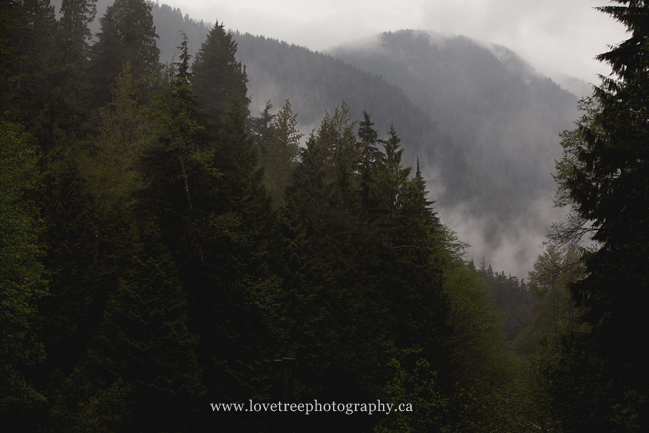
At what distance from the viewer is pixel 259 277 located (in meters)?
20.1

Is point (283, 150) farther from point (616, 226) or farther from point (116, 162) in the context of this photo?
point (616, 226)

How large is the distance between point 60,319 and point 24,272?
18.0 ft

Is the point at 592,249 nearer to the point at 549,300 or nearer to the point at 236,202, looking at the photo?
the point at 236,202

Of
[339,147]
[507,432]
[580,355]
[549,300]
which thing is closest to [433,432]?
[507,432]

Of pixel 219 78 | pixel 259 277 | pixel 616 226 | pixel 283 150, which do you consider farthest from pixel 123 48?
pixel 616 226

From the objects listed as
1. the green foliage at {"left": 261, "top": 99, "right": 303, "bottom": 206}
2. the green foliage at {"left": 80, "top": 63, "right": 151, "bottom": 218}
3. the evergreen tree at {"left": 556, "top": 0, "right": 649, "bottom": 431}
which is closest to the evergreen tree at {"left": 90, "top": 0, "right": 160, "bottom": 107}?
the green foliage at {"left": 80, "top": 63, "right": 151, "bottom": 218}

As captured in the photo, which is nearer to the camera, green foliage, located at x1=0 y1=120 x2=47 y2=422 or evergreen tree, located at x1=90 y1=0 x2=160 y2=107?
green foliage, located at x1=0 y1=120 x2=47 y2=422

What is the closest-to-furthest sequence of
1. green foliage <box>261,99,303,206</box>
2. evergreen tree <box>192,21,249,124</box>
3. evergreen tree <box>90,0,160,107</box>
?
green foliage <box>261,99,303,206</box> → evergreen tree <box>90,0,160,107</box> → evergreen tree <box>192,21,249,124</box>

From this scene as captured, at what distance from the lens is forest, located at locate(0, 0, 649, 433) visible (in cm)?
1263

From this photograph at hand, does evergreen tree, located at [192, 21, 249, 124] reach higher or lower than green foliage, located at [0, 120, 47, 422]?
higher

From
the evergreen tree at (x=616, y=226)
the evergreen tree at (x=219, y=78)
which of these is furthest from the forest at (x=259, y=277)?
the evergreen tree at (x=219, y=78)

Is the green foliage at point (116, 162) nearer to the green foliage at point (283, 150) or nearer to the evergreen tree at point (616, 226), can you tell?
the green foliage at point (283, 150)

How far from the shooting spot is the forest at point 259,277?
1263 centimetres

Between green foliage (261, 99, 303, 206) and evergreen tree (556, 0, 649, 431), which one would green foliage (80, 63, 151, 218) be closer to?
green foliage (261, 99, 303, 206)
